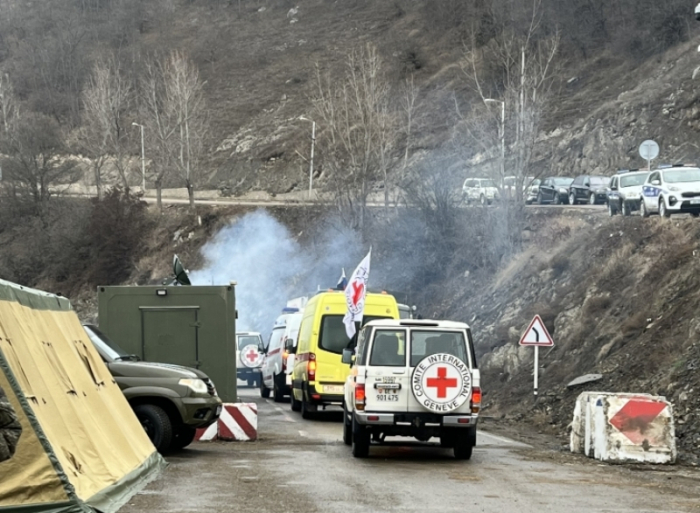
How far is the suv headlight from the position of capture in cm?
1603

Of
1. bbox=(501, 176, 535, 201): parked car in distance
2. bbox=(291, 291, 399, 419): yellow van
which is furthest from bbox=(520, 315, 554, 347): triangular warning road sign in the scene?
bbox=(501, 176, 535, 201): parked car in distance

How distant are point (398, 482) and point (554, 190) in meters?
46.9

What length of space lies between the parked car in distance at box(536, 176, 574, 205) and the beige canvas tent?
45959 mm

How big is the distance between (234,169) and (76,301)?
19673mm

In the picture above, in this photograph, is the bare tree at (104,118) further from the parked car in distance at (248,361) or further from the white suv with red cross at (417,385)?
the white suv with red cross at (417,385)

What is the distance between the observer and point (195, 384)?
16.2 meters

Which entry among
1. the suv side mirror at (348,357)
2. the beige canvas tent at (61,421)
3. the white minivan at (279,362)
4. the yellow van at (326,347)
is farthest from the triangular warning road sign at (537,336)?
the beige canvas tent at (61,421)

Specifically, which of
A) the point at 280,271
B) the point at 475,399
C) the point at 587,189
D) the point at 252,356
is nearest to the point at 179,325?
the point at 475,399

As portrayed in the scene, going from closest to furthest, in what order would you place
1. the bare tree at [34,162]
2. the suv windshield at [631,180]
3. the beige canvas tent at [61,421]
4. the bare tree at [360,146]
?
the beige canvas tent at [61,421]
the suv windshield at [631,180]
the bare tree at [360,146]
the bare tree at [34,162]

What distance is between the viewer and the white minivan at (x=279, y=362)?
99.9 ft

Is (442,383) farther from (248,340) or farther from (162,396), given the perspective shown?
(248,340)

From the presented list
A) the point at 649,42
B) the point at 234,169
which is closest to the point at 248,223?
the point at 234,169

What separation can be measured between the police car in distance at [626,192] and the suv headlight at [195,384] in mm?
25709

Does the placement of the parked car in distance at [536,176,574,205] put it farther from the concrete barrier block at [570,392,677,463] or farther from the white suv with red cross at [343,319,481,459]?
the white suv with red cross at [343,319,481,459]
